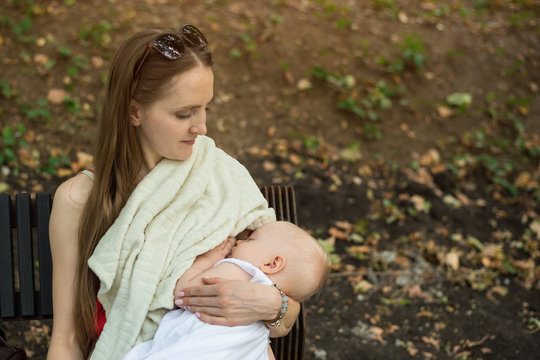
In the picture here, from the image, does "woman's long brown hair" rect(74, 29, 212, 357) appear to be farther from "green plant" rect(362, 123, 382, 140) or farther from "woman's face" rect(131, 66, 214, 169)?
"green plant" rect(362, 123, 382, 140)

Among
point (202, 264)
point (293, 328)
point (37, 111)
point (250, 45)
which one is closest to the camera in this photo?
point (202, 264)

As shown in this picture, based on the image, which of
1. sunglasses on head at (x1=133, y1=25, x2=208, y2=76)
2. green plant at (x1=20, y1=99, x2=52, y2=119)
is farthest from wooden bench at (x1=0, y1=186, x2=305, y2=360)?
green plant at (x1=20, y1=99, x2=52, y2=119)

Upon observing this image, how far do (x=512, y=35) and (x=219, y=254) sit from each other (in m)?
6.49

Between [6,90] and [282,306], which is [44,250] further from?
[6,90]

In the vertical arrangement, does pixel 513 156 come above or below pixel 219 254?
below

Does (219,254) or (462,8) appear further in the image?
(462,8)

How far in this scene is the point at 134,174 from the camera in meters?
2.34

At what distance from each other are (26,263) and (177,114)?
1258 mm

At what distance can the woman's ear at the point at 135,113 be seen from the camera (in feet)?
7.22

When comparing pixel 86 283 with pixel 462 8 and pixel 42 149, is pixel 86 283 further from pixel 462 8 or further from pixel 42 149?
pixel 462 8

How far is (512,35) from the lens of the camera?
24.3 feet

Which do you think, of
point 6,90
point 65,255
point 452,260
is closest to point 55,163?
point 6,90

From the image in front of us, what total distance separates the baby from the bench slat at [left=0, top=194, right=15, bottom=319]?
1.00m

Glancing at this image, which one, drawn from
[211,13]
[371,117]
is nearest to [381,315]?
[371,117]
